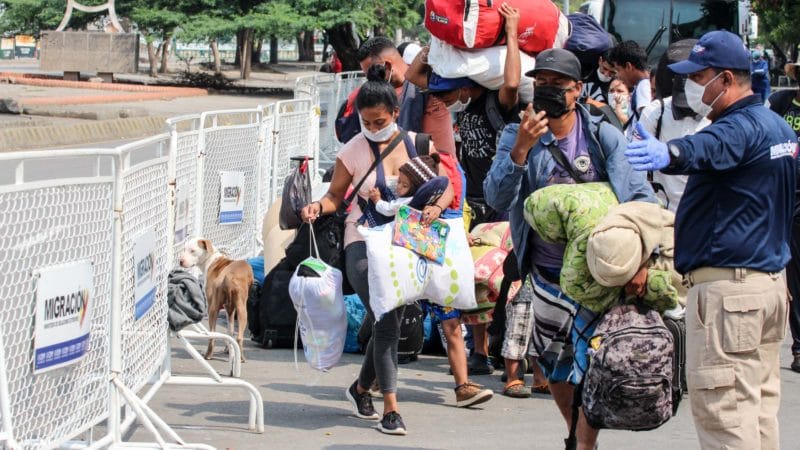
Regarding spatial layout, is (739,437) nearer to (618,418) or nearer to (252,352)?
(618,418)

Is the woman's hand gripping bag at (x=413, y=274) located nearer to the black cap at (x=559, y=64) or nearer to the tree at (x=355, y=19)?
the black cap at (x=559, y=64)

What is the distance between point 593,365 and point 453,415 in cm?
210

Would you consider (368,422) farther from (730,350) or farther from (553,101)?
(730,350)

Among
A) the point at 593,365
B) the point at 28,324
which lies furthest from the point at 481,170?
the point at 28,324

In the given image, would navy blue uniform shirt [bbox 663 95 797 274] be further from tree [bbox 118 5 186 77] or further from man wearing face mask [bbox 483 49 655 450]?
tree [bbox 118 5 186 77]

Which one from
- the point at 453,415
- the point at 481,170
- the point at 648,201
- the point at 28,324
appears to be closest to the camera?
the point at 28,324

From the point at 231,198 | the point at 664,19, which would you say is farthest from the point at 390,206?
the point at 664,19

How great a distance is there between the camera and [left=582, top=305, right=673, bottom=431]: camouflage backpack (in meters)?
5.05

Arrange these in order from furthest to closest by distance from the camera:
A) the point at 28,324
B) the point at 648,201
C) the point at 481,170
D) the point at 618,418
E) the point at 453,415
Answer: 1. the point at 481,170
2. the point at 453,415
3. the point at 648,201
4. the point at 618,418
5. the point at 28,324

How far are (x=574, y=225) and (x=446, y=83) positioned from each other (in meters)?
3.07

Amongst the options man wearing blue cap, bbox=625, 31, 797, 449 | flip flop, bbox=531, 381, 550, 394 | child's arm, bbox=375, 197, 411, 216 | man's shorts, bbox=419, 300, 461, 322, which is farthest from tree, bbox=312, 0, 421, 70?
man wearing blue cap, bbox=625, 31, 797, 449

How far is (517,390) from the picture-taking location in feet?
24.8

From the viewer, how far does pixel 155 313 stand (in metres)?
6.44

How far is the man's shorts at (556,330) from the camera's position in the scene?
5.43m
